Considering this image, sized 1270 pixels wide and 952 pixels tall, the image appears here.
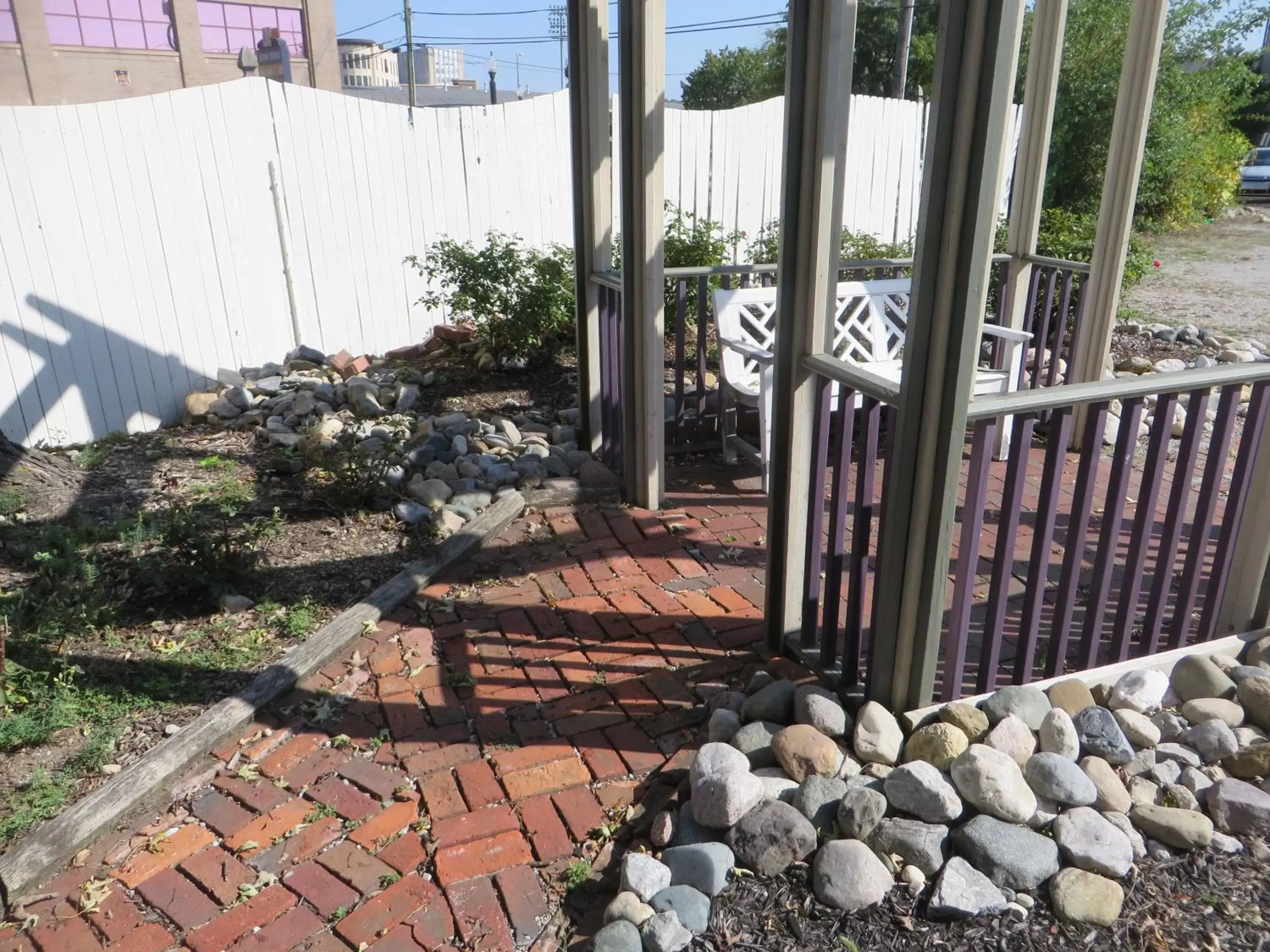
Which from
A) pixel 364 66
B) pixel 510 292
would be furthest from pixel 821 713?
pixel 364 66

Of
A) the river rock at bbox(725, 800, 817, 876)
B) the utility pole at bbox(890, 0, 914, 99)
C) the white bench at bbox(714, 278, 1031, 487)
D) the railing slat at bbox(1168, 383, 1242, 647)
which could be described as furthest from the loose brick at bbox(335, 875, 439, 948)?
the utility pole at bbox(890, 0, 914, 99)

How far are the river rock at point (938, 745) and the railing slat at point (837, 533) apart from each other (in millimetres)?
456

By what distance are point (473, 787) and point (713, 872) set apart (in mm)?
739

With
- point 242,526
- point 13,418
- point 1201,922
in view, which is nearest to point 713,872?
point 1201,922

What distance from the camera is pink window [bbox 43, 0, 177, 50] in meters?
21.4

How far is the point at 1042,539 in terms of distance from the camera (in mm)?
2436

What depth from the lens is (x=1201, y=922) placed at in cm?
192

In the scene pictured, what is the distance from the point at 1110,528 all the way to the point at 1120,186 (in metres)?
2.47

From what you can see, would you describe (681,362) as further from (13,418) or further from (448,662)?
(13,418)

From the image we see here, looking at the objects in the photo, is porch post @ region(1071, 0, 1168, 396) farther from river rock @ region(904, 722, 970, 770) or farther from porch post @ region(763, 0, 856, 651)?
river rock @ region(904, 722, 970, 770)

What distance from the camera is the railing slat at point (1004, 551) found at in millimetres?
2258

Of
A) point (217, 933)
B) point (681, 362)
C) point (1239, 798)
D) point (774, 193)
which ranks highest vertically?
point (774, 193)

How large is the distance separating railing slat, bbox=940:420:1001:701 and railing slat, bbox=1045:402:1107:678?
0.25 m

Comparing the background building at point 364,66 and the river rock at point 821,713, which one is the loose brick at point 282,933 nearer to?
the river rock at point 821,713
